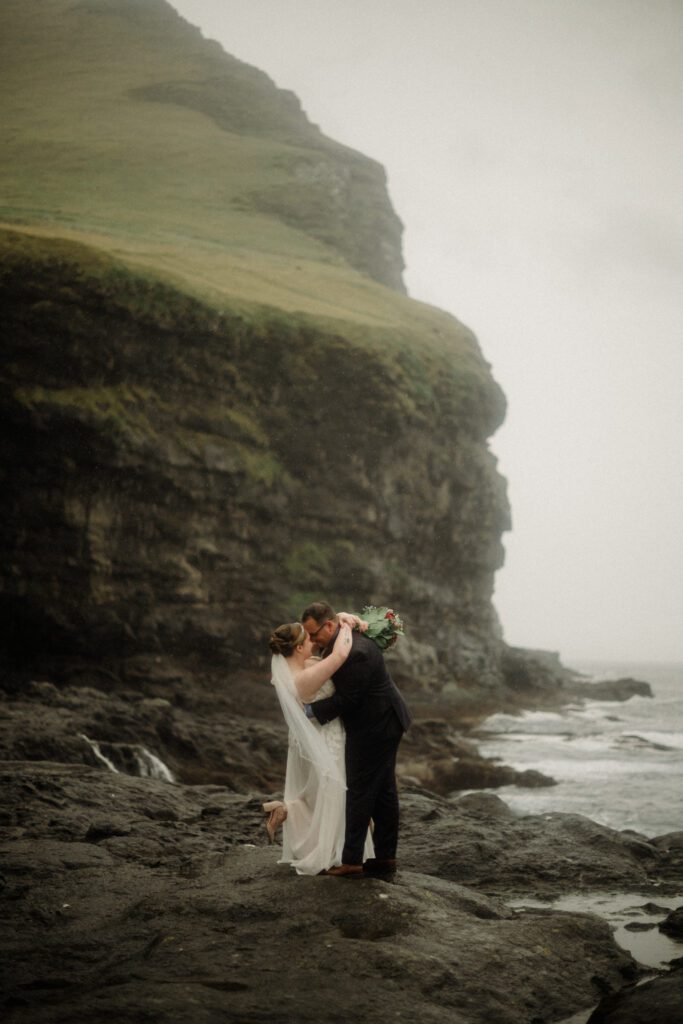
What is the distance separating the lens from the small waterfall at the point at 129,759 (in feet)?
68.8

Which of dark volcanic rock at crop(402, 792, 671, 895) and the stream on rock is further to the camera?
dark volcanic rock at crop(402, 792, 671, 895)

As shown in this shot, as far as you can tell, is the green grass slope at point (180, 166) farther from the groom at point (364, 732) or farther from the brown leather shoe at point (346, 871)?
the brown leather shoe at point (346, 871)

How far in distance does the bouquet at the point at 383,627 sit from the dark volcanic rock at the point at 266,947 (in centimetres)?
238

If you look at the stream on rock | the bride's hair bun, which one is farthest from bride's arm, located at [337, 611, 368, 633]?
the stream on rock

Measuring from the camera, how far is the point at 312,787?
8.75m

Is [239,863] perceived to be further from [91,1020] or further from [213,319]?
[213,319]

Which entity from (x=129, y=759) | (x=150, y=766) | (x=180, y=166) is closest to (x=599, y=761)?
(x=150, y=766)

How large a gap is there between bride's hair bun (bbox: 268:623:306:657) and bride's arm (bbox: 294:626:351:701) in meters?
0.32

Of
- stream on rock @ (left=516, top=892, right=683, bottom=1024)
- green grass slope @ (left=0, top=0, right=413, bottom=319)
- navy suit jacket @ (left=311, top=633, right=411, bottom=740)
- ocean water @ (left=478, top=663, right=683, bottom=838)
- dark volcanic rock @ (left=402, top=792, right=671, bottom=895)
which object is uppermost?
green grass slope @ (left=0, top=0, right=413, bottom=319)

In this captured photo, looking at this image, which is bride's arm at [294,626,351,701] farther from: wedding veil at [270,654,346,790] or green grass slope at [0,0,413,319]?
green grass slope at [0,0,413,319]

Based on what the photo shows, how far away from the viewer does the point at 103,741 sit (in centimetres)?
2331

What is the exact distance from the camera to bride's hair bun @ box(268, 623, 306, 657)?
8836mm

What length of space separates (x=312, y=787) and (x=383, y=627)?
5.90ft

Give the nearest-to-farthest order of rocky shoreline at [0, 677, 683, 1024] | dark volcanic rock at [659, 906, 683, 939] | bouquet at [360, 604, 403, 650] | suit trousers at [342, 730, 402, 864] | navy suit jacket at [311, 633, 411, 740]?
rocky shoreline at [0, 677, 683, 1024] → suit trousers at [342, 730, 402, 864] → navy suit jacket at [311, 633, 411, 740] → dark volcanic rock at [659, 906, 683, 939] → bouquet at [360, 604, 403, 650]
